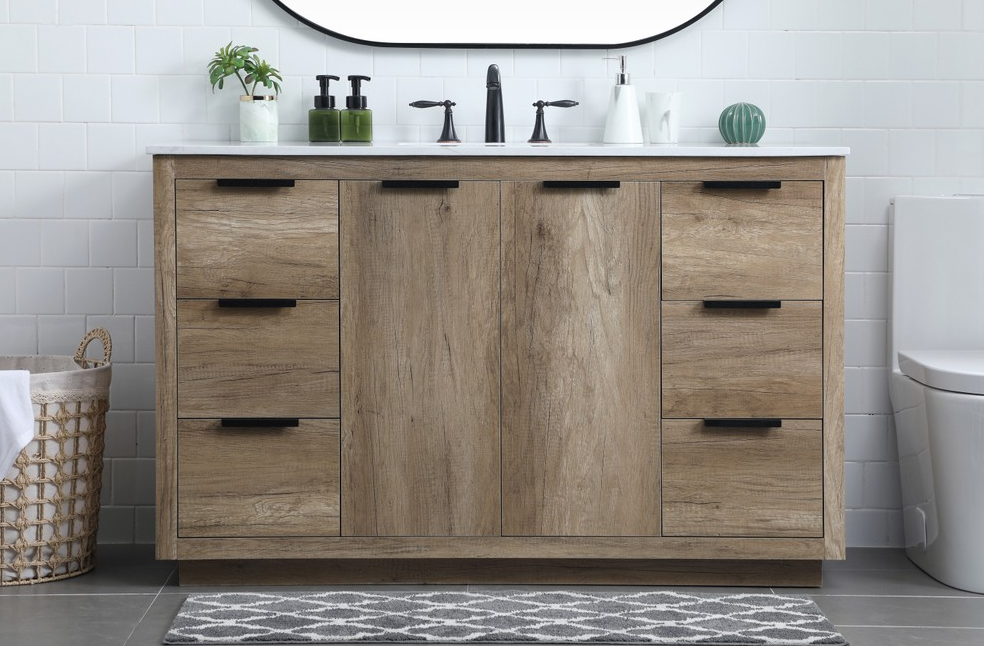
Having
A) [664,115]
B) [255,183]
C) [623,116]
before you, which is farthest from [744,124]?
[255,183]

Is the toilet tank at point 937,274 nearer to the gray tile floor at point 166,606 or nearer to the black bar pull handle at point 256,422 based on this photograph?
the gray tile floor at point 166,606

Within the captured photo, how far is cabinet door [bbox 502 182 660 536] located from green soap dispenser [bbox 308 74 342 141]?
21.9 inches

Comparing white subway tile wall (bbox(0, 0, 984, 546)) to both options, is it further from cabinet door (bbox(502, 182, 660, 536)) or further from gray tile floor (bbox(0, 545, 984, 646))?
cabinet door (bbox(502, 182, 660, 536))

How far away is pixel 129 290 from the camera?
2617 millimetres

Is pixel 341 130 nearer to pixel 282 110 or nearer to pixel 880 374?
pixel 282 110

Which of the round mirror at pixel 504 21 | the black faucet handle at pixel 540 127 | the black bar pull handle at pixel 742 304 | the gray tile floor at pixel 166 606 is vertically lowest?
the gray tile floor at pixel 166 606

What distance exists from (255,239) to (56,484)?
73cm

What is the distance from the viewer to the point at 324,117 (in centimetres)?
247

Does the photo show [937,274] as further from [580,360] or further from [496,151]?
[496,151]

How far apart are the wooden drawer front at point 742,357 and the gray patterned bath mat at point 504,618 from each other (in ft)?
1.44

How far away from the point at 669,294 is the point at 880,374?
81 cm

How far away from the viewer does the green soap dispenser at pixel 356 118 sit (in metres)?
2.47

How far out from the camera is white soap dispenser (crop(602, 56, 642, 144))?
250 cm

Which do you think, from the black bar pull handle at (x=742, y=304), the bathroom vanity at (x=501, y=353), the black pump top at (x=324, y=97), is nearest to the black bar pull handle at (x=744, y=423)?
the bathroom vanity at (x=501, y=353)
